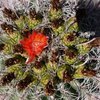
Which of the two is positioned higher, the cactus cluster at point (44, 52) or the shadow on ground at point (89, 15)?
the shadow on ground at point (89, 15)

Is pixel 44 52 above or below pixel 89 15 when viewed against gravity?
below

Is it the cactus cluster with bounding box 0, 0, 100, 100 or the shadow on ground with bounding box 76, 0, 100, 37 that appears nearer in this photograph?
the cactus cluster with bounding box 0, 0, 100, 100

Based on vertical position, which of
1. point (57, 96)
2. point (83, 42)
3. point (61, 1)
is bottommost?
point (57, 96)

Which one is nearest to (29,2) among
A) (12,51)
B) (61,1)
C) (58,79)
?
(61,1)

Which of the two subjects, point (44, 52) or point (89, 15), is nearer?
point (44, 52)

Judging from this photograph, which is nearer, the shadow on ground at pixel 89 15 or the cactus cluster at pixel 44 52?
the cactus cluster at pixel 44 52

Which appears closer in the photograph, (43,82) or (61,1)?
(43,82)

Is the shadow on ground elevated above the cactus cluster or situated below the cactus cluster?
above

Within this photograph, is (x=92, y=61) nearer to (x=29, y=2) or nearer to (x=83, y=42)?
(x=83, y=42)
